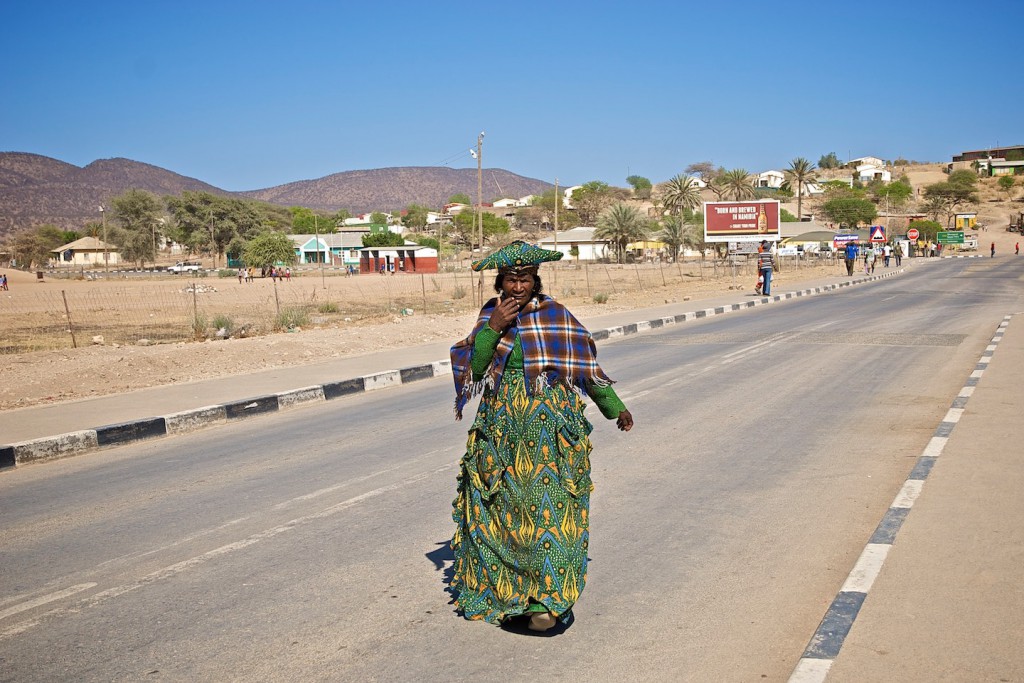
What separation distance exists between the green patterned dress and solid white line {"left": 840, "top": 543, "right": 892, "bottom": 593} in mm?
1391

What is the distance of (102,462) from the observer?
802cm

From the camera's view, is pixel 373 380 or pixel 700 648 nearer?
pixel 700 648

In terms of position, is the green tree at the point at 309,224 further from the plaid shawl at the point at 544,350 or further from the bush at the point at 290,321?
the plaid shawl at the point at 544,350

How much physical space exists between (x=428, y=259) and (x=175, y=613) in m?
79.9

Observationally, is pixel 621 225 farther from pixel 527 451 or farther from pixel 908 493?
pixel 527 451

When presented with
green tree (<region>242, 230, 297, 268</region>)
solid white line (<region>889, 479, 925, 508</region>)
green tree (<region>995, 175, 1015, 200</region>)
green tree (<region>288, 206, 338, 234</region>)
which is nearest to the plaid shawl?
solid white line (<region>889, 479, 925, 508</region>)

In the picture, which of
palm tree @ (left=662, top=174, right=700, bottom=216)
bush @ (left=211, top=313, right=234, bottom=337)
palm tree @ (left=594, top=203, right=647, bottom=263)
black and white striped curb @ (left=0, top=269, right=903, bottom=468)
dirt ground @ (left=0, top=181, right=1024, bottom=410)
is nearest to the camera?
black and white striped curb @ (left=0, top=269, right=903, bottom=468)

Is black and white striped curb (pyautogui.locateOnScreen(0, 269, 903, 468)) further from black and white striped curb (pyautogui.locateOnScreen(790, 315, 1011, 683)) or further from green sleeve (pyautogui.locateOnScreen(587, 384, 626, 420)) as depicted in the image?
green sleeve (pyautogui.locateOnScreen(587, 384, 626, 420))

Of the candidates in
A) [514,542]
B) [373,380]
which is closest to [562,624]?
[514,542]

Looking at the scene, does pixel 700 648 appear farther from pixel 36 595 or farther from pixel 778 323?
pixel 778 323

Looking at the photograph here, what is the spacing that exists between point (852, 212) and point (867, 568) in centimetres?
13357

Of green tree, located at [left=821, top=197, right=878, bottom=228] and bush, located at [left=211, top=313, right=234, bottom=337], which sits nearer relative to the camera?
bush, located at [left=211, top=313, right=234, bottom=337]

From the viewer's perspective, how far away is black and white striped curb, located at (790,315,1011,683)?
3.57 m

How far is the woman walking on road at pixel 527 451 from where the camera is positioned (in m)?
3.76
